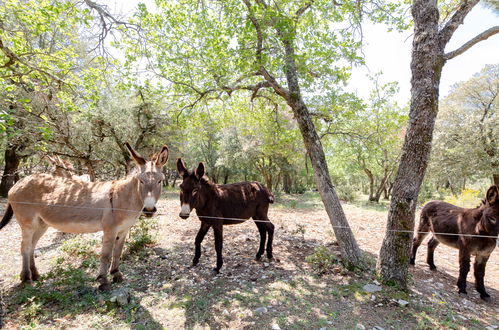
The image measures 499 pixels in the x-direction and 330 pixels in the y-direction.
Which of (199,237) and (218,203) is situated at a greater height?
(218,203)

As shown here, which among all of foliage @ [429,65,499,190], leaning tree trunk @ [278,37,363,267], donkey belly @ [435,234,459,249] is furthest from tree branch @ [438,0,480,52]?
foliage @ [429,65,499,190]

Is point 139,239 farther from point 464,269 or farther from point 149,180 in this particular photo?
point 464,269

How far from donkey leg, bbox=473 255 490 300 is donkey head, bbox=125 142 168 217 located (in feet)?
22.8

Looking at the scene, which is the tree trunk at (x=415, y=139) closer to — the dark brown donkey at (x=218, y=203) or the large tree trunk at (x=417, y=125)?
the large tree trunk at (x=417, y=125)

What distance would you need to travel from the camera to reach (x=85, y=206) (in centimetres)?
441

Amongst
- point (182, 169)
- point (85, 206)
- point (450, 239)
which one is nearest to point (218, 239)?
point (182, 169)

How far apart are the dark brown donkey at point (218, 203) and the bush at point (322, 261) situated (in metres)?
1.11

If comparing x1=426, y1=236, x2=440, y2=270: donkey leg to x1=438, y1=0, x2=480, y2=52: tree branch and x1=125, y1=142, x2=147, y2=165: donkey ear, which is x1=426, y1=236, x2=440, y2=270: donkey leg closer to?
x1=438, y1=0, x2=480, y2=52: tree branch

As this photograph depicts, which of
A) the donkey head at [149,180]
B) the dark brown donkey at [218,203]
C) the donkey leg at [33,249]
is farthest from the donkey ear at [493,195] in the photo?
the donkey leg at [33,249]

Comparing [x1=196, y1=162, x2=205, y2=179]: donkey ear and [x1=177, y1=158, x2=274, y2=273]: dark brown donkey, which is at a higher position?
[x1=196, y1=162, x2=205, y2=179]: donkey ear

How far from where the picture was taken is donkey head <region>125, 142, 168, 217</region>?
4.00m

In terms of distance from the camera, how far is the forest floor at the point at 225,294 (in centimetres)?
360

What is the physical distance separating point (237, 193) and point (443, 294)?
4932 millimetres

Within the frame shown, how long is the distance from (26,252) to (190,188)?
11.0ft
